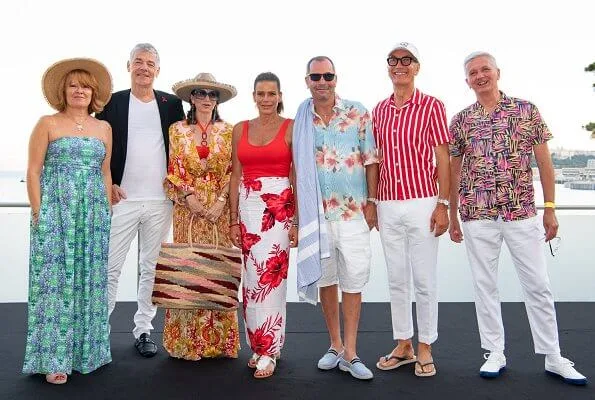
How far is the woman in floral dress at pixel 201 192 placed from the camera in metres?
3.19

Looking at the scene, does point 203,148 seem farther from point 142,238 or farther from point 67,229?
point 67,229

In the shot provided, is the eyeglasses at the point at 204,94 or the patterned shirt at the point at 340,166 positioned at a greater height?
the eyeglasses at the point at 204,94

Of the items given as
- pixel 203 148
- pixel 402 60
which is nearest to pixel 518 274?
pixel 402 60

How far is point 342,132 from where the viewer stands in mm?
2963

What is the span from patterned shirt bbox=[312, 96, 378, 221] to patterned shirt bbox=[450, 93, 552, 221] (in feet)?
1.85

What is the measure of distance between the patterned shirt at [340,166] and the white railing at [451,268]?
85.1 inches

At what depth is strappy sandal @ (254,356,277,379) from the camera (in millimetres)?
2916

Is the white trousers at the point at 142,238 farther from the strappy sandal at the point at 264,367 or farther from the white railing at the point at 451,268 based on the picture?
the white railing at the point at 451,268

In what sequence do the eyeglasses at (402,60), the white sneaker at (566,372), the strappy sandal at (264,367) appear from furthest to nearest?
the eyeglasses at (402,60) → the strappy sandal at (264,367) → the white sneaker at (566,372)

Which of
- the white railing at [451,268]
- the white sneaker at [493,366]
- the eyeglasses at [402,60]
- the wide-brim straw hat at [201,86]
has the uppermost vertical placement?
the eyeglasses at [402,60]

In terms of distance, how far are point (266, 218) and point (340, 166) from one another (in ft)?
1.55

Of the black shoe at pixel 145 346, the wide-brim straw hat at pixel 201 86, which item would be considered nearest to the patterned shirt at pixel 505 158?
the wide-brim straw hat at pixel 201 86

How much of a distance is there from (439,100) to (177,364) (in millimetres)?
2032

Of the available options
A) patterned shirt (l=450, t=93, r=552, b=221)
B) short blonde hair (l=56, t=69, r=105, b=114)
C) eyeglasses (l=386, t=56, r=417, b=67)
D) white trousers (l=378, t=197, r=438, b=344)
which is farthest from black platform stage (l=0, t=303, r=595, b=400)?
eyeglasses (l=386, t=56, r=417, b=67)
